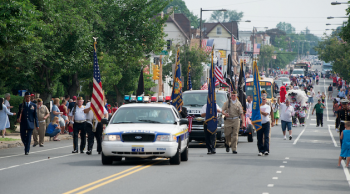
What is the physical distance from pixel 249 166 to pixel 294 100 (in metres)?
25.9

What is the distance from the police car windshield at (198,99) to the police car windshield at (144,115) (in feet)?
23.5

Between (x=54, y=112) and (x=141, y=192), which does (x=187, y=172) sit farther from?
(x=54, y=112)

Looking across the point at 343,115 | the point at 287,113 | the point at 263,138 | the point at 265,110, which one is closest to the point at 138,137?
the point at 263,138

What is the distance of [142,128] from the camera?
14.1 meters

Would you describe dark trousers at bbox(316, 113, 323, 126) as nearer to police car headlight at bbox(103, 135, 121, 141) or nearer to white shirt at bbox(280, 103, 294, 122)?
white shirt at bbox(280, 103, 294, 122)

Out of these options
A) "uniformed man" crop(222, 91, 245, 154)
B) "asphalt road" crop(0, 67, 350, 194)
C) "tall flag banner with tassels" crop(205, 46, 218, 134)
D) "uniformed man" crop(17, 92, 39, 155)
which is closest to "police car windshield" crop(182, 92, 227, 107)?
"tall flag banner with tassels" crop(205, 46, 218, 134)

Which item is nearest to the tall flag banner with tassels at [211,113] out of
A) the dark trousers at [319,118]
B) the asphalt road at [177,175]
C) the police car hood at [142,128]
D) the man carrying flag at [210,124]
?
the man carrying flag at [210,124]

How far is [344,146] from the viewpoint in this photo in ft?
48.3

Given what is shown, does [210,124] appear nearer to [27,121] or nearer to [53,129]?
[27,121]

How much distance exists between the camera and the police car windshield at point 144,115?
1498 cm

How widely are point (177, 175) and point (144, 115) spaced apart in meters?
2.93

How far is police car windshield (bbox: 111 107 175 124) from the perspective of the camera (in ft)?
49.1

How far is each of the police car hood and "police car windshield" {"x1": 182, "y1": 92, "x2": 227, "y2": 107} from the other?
7796 millimetres

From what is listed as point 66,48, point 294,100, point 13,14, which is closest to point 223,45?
point 294,100
